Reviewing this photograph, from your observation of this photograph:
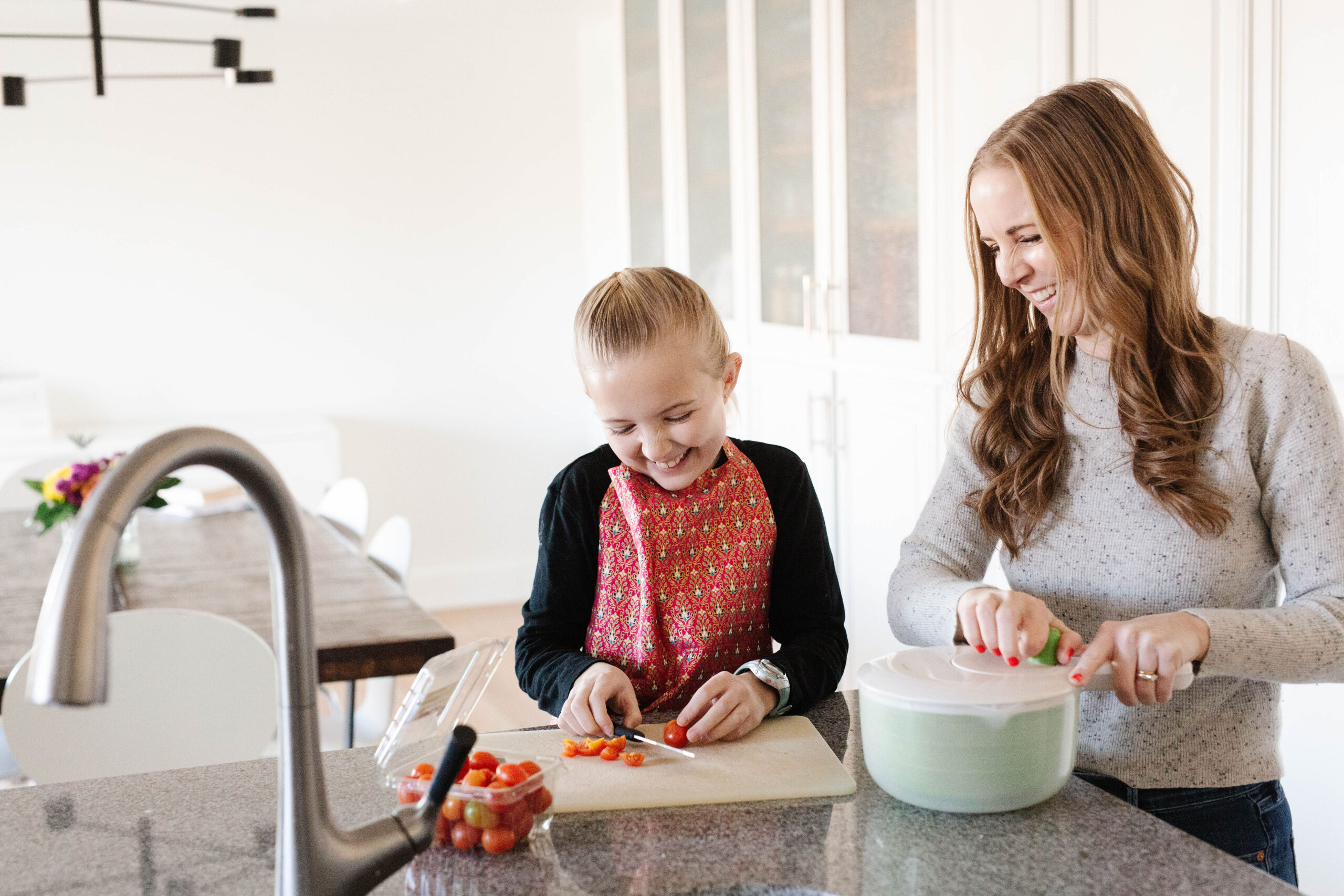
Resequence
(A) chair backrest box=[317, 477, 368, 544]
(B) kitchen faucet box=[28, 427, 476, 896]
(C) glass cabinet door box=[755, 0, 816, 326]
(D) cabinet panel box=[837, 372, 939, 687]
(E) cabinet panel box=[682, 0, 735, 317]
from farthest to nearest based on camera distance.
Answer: (E) cabinet panel box=[682, 0, 735, 317] < (A) chair backrest box=[317, 477, 368, 544] < (C) glass cabinet door box=[755, 0, 816, 326] < (D) cabinet panel box=[837, 372, 939, 687] < (B) kitchen faucet box=[28, 427, 476, 896]

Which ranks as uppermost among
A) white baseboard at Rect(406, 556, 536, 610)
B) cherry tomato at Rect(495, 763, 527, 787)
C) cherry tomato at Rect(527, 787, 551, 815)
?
cherry tomato at Rect(495, 763, 527, 787)

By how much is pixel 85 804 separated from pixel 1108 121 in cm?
110

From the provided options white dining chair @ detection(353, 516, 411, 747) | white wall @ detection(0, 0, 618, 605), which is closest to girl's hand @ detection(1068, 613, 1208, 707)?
white dining chair @ detection(353, 516, 411, 747)

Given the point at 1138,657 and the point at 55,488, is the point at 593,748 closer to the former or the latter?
the point at 1138,657

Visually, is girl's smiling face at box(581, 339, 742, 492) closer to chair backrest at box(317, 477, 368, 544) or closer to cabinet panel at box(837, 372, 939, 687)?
cabinet panel at box(837, 372, 939, 687)

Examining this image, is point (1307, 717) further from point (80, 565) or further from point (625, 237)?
point (625, 237)

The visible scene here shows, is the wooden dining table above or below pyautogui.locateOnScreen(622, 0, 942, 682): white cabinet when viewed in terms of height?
below

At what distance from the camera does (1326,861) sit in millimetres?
1915

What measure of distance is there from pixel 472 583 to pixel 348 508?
1791 mm

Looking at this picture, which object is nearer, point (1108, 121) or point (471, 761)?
point (471, 761)

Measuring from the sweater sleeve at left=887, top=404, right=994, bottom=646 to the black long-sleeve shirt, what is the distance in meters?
0.07

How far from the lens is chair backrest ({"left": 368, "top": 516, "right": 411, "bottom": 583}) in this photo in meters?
2.83

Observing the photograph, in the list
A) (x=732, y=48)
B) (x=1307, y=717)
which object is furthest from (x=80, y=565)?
(x=732, y=48)

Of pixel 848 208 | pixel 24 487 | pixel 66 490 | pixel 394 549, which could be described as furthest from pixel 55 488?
pixel 848 208
